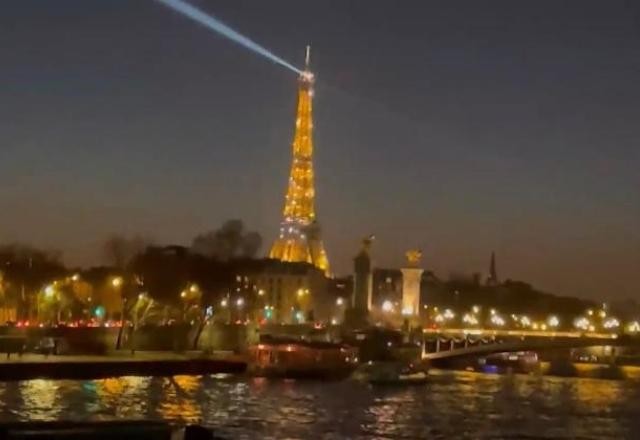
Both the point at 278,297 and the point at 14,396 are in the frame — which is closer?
the point at 14,396

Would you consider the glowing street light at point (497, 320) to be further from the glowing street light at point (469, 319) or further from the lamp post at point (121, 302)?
the lamp post at point (121, 302)

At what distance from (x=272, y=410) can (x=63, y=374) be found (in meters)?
11.4

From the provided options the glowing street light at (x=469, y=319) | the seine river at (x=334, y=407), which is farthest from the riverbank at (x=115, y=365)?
the glowing street light at (x=469, y=319)

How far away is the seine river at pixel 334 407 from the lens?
3162cm

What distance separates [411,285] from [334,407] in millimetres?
52040

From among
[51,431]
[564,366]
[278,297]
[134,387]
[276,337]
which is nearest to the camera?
[51,431]

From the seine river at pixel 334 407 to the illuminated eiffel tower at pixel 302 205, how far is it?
48816 mm

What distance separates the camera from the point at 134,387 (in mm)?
42500

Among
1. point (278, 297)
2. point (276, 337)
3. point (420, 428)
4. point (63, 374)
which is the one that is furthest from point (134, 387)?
point (278, 297)

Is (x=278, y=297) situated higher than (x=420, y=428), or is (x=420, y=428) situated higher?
(x=278, y=297)

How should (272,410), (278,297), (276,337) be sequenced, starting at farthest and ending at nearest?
(278,297), (276,337), (272,410)

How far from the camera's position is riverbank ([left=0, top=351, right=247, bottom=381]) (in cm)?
4438

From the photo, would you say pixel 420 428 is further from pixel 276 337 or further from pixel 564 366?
pixel 564 366

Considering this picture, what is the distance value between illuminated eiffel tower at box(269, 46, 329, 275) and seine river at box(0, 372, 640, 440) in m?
48.8
